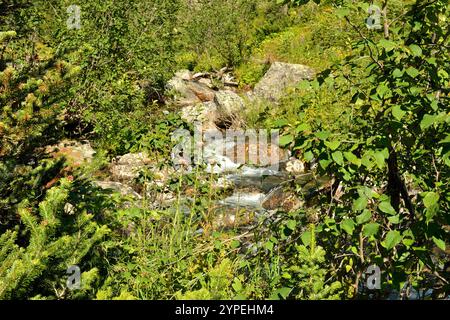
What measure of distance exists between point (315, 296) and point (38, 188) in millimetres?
2340

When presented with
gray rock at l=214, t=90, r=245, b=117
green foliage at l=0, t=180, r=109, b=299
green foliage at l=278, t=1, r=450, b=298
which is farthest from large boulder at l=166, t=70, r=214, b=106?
green foliage at l=0, t=180, r=109, b=299

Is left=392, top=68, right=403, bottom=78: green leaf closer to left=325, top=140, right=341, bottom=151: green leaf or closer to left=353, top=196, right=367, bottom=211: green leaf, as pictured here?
left=325, top=140, right=341, bottom=151: green leaf

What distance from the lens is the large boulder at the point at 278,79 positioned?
17828 mm

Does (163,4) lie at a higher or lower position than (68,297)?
higher

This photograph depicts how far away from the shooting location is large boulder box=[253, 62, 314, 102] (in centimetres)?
1783

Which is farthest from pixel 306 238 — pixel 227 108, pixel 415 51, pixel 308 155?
pixel 227 108

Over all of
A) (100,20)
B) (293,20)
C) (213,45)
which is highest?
(293,20)

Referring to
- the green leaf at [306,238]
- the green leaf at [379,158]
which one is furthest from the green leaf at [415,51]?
the green leaf at [306,238]

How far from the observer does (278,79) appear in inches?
725

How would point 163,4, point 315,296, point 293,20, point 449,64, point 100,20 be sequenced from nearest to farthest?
point 315,296
point 449,64
point 100,20
point 163,4
point 293,20

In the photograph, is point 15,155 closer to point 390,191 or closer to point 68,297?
point 68,297

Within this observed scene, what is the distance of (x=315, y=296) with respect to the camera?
294cm

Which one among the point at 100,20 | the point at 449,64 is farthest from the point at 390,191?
the point at 100,20
